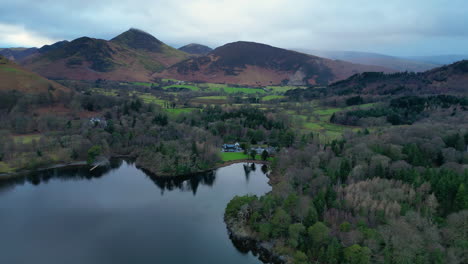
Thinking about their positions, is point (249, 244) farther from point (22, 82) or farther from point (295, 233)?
point (22, 82)

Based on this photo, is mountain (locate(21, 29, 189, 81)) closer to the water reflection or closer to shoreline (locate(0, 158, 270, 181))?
shoreline (locate(0, 158, 270, 181))

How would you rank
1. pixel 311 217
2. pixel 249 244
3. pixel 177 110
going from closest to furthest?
1. pixel 311 217
2. pixel 249 244
3. pixel 177 110

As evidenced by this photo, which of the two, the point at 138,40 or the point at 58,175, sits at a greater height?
the point at 138,40

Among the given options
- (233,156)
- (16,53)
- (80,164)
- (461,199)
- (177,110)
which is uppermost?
(16,53)

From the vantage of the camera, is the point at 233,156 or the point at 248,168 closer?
the point at 248,168

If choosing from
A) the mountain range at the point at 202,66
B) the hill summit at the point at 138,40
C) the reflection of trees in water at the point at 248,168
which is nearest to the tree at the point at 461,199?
the reflection of trees in water at the point at 248,168

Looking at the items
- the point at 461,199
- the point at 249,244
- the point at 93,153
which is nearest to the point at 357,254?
the point at 249,244

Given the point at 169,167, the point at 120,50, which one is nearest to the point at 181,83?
the point at 120,50

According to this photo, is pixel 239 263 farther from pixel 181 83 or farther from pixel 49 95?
pixel 181 83
